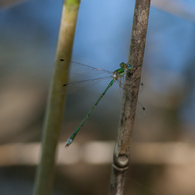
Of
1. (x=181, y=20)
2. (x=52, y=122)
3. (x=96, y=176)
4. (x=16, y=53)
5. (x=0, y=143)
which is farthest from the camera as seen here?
(x=16, y=53)

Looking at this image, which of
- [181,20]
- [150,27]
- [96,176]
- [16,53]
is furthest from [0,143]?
[181,20]

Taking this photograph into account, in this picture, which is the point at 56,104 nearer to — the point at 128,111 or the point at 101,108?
the point at 128,111

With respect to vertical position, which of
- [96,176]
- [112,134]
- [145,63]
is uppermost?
[145,63]

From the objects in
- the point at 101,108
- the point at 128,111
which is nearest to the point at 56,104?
the point at 128,111

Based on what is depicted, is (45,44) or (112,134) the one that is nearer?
(112,134)

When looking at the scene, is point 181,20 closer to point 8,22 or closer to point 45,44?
point 45,44

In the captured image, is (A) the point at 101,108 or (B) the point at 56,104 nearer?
(B) the point at 56,104

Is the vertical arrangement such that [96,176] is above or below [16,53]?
below
